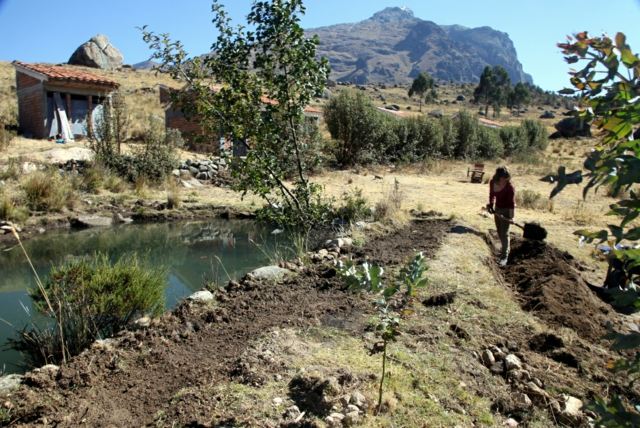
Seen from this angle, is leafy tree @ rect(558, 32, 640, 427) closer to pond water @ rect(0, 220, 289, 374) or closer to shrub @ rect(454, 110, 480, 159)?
pond water @ rect(0, 220, 289, 374)

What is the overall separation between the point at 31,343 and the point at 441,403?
11.9ft

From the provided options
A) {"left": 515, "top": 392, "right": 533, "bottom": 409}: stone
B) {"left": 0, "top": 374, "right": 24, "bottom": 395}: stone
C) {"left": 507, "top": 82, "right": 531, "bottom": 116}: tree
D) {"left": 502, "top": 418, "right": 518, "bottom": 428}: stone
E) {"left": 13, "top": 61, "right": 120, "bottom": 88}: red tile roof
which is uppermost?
{"left": 507, "top": 82, "right": 531, "bottom": 116}: tree

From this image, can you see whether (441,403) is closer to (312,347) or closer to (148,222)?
(312,347)

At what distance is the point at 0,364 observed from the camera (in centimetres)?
484

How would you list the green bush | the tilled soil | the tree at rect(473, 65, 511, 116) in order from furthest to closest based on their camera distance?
the tree at rect(473, 65, 511, 116) → the green bush → the tilled soil

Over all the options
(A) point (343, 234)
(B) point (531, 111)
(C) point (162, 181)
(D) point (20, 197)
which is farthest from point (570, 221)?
(B) point (531, 111)

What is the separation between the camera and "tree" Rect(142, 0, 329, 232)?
21.6 ft

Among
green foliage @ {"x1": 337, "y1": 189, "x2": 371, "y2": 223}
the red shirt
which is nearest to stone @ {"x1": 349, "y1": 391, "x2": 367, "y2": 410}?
the red shirt

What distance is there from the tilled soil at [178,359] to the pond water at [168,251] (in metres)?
1.65

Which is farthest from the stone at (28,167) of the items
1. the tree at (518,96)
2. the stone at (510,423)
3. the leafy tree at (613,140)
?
the tree at (518,96)

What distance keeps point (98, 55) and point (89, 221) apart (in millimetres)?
48297

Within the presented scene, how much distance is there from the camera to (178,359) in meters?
3.94

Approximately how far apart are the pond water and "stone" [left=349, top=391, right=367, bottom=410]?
377cm

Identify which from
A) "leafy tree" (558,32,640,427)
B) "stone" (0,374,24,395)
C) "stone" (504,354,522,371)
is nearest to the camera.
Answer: "leafy tree" (558,32,640,427)
